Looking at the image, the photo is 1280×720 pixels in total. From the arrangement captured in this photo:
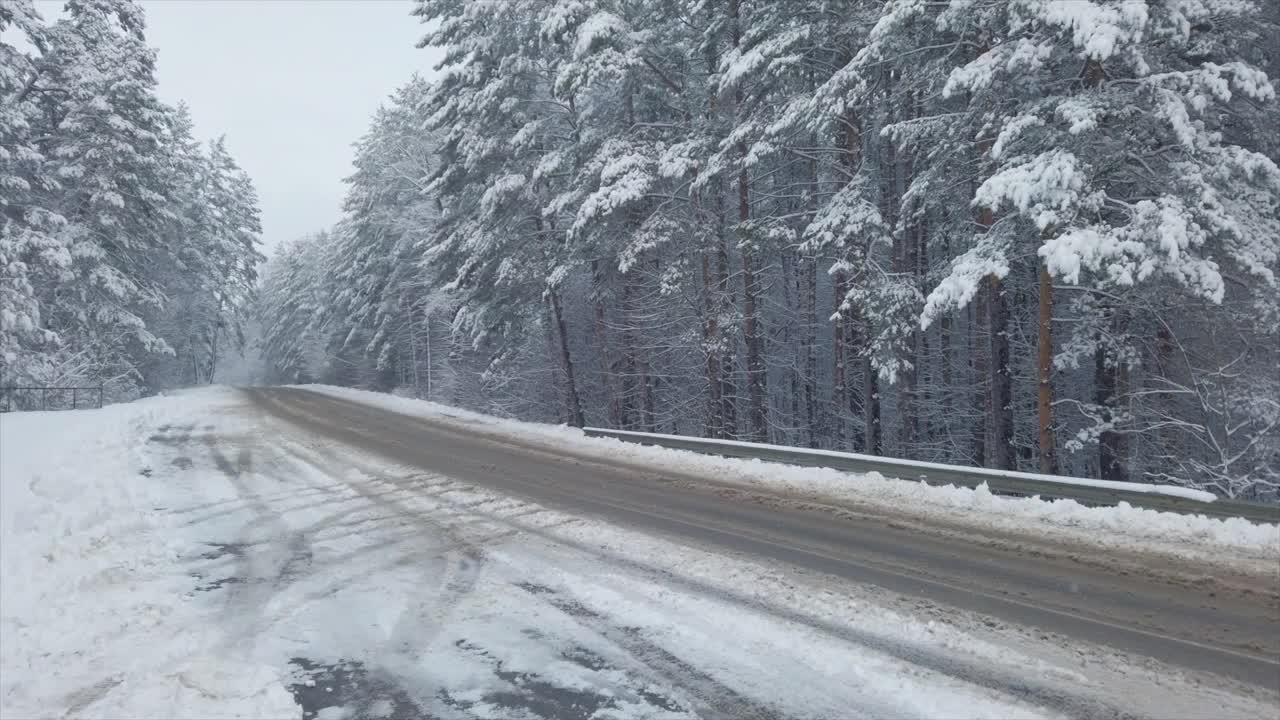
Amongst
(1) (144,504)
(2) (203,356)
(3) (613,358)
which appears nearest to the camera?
(1) (144,504)

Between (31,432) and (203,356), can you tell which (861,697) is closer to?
(31,432)

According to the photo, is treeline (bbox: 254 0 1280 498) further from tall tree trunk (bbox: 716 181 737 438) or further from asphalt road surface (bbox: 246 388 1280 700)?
asphalt road surface (bbox: 246 388 1280 700)

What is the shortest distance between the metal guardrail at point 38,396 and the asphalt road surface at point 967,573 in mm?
21164

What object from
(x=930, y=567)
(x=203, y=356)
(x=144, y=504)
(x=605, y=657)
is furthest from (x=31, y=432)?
(x=203, y=356)

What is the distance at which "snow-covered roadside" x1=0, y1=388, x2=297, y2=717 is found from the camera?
3951mm

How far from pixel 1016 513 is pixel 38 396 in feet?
101

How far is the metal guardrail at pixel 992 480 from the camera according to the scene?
21.5ft

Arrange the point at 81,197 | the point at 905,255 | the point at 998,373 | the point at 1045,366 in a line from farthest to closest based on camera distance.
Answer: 1. the point at 81,197
2. the point at 905,255
3. the point at 998,373
4. the point at 1045,366

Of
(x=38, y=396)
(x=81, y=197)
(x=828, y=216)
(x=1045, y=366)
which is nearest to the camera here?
(x=1045, y=366)

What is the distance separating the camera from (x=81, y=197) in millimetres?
27500

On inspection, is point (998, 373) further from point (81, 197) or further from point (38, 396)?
point (81, 197)

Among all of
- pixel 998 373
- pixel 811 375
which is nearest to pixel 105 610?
pixel 998 373

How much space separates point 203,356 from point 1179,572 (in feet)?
246

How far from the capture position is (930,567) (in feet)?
19.4
